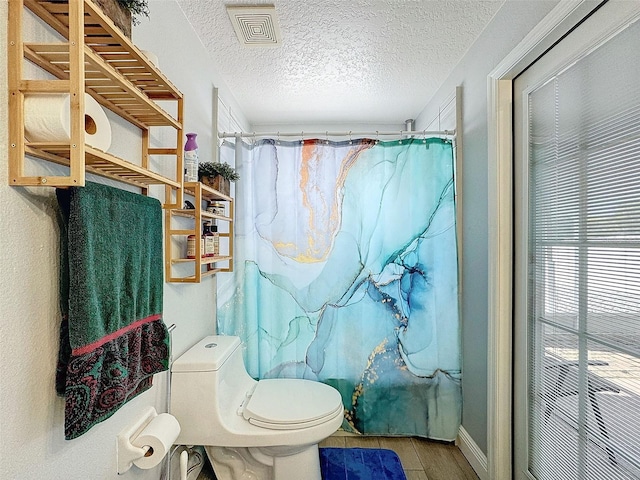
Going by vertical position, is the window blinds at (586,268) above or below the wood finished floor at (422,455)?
above

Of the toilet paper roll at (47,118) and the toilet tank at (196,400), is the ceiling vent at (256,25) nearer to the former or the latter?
the toilet paper roll at (47,118)

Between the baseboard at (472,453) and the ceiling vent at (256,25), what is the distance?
238 centimetres

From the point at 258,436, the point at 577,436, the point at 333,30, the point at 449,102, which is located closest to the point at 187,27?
the point at 333,30

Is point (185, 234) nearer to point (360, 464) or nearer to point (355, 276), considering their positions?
point (355, 276)

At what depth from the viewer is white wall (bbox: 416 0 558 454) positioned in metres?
1.92

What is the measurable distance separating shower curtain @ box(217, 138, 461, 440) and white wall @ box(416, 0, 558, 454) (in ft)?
0.37

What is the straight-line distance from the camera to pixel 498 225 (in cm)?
→ 184

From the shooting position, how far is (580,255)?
138 cm

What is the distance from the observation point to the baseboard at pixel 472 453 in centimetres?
198

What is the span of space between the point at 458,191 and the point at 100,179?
1920mm

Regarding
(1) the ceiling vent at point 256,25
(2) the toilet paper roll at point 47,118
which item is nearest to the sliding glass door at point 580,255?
(1) the ceiling vent at point 256,25

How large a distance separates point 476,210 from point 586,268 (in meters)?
0.83

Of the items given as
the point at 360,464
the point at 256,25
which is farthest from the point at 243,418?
the point at 256,25

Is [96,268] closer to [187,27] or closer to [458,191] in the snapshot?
[187,27]
